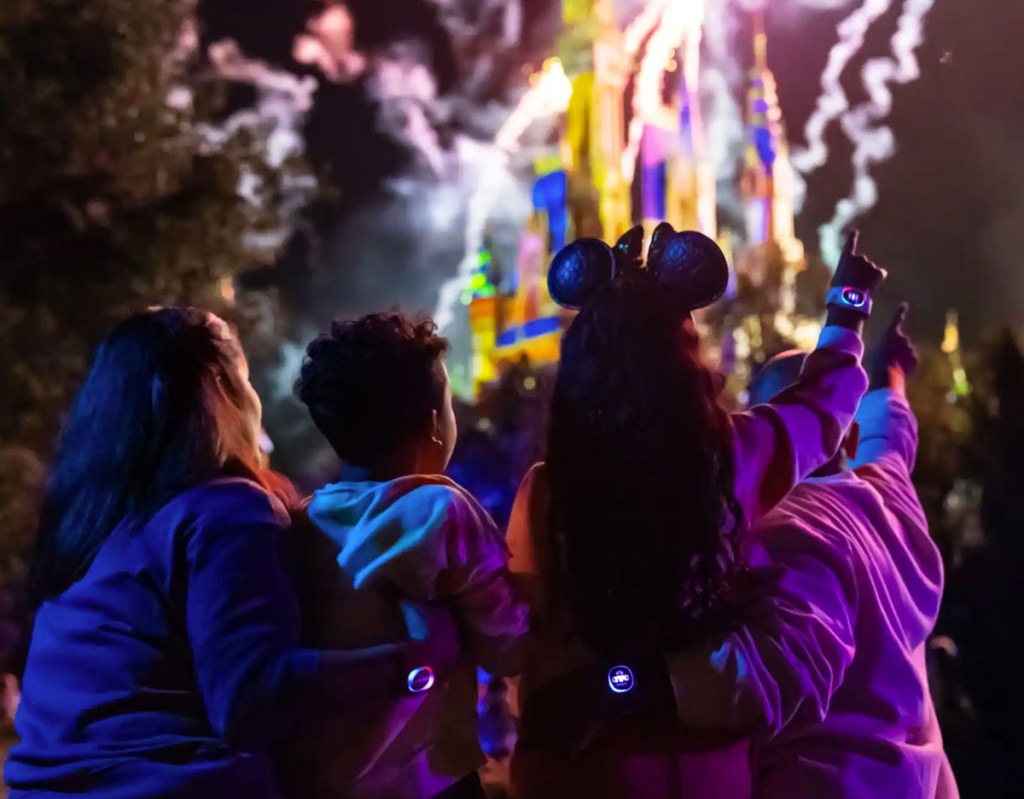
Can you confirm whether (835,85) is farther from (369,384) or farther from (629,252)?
(369,384)

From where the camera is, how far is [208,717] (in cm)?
157

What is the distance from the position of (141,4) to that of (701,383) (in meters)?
6.50

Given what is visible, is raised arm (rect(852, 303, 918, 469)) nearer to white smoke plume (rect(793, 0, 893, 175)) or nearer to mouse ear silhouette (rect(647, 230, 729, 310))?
mouse ear silhouette (rect(647, 230, 729, 310))

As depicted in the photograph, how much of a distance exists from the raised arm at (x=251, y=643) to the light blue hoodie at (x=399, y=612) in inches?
3.8

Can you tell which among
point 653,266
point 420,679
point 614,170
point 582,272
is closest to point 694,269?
point 653,266

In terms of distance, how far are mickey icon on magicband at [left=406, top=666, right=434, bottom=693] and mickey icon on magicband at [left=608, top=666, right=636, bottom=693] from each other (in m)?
0.32

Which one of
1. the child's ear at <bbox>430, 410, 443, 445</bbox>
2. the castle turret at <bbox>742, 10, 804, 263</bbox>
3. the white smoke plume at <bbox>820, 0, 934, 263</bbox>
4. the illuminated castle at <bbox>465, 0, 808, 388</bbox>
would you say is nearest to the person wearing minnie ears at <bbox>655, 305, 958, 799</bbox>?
the child's ear at <bbox>430, 410, 443, 445</bbox>

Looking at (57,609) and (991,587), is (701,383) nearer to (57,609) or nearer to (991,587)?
(57,609)

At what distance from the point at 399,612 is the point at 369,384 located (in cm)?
42

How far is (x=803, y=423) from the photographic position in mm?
1830

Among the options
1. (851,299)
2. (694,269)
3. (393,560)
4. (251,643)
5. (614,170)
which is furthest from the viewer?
(614,170)

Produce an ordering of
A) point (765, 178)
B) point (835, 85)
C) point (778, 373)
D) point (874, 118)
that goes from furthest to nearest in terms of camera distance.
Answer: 1. point (765, 178)
2. point (874, 118)
3. point (835, 85)
4. point (778, 373)

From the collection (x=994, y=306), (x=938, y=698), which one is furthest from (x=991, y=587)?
(x=994, y=306)

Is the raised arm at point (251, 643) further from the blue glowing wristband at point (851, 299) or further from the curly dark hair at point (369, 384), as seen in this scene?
the blue glowing wristband at point (851, 299)
